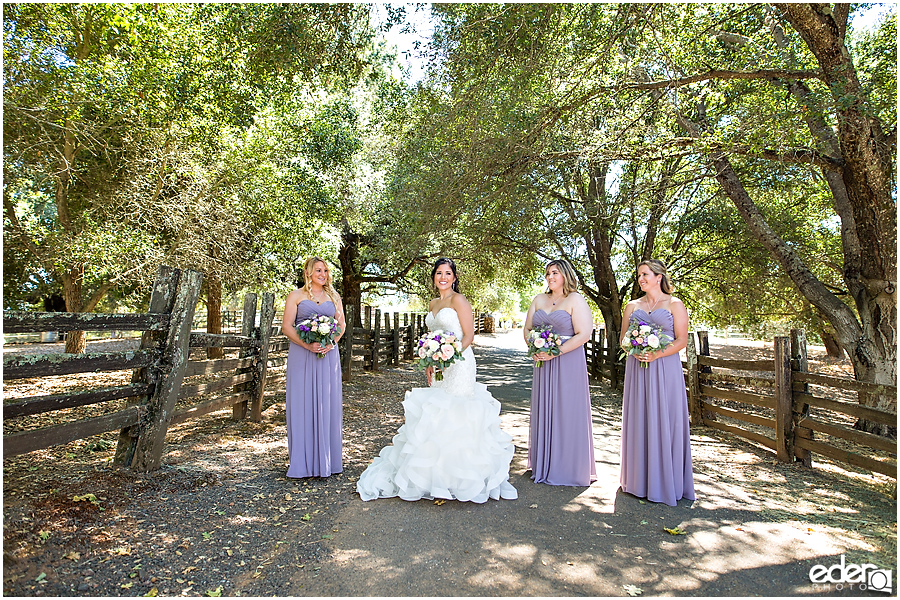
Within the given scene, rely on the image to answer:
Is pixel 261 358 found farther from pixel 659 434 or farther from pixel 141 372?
pixel 659 434

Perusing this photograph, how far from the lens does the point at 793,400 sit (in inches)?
247

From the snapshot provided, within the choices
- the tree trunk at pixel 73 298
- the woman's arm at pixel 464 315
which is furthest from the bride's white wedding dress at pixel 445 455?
the tree trunk at pixel 73 298

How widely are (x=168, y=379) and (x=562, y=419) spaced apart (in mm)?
4086

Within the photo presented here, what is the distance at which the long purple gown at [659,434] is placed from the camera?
491 centimetres

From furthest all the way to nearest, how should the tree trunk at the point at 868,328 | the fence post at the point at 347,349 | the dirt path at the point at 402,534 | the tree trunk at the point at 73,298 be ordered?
1. the fence post at the point at 347,349
2. the tree trunk at the point at 73,298
3. the tree trunk at the point at 868,328
4. the dirt path at the point at 402,534

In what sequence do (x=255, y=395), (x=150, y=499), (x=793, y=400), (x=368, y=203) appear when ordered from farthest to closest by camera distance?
(x=368, y=203)
(x=255, y=395)
(x=793, y=400)
(x=150, y=499)

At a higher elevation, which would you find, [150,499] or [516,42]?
[516,42]

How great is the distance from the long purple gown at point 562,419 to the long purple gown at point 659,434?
1.33 feet

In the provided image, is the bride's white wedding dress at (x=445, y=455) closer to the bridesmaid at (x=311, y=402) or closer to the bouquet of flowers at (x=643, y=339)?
the bridesmaid at (x=311, y=402)

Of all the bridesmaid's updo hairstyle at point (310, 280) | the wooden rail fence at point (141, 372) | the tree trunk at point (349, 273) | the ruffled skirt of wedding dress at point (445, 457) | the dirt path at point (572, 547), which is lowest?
the dirt path at point (572, 547)

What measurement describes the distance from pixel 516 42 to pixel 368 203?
31.0 feet

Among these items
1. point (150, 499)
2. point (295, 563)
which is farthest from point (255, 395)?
point (295, 563)

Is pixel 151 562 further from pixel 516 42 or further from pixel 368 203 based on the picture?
pixel 368 203

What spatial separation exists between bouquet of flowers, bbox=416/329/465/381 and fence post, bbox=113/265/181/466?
8.70 feet
